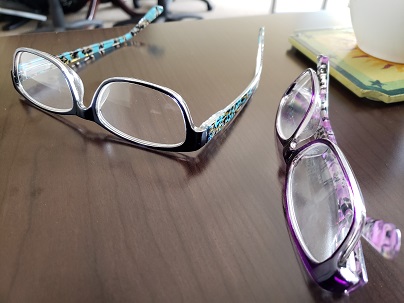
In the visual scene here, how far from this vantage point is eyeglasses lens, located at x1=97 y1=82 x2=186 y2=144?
0.28 meters

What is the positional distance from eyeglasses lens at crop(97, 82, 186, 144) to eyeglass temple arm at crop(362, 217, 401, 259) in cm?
14

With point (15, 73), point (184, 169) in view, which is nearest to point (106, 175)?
point (184, 169)

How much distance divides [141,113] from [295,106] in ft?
0.40

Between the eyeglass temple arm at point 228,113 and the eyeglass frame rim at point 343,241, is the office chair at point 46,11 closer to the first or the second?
the eyeglass temple arm at point 228,113

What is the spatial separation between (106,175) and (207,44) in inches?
10.0

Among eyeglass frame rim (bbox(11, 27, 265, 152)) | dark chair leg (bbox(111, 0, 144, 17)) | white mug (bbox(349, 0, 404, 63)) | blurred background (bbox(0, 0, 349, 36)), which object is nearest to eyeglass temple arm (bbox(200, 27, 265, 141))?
eyeglass frame rim (bbox(11, 27, 265, 152))

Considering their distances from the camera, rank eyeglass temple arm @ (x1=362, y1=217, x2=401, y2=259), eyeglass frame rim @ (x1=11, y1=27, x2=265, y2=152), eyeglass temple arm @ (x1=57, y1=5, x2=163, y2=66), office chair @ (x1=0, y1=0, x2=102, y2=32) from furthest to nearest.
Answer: office chair @ (x1=0, y1=0, x2=102, y2=32), eyeglass temple arm @ (x1=57, y1=5, x2=163, y2=66), eyeglass frame rim @ (x1=11, y1=27, x2=265, y2=152), eyeglass temple arm @ (x1=362, y1=217, x2=401, y2=259)

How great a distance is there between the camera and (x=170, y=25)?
0.51 metres

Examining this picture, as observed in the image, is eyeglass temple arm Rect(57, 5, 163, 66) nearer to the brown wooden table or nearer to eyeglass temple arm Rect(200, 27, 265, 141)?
the brown wooden table

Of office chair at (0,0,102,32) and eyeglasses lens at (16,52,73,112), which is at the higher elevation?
eyeglasses lens at (16,52,73,112)

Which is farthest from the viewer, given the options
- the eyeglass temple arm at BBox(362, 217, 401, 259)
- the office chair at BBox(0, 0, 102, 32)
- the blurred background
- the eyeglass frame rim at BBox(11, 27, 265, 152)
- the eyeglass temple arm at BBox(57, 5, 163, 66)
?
the blurred background

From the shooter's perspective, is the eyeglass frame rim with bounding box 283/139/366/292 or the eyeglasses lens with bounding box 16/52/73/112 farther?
the eyeglasses lens with bounding box 16/52/73/112

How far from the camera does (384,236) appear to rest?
0.52ft

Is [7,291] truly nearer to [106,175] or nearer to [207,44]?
[106,175]
